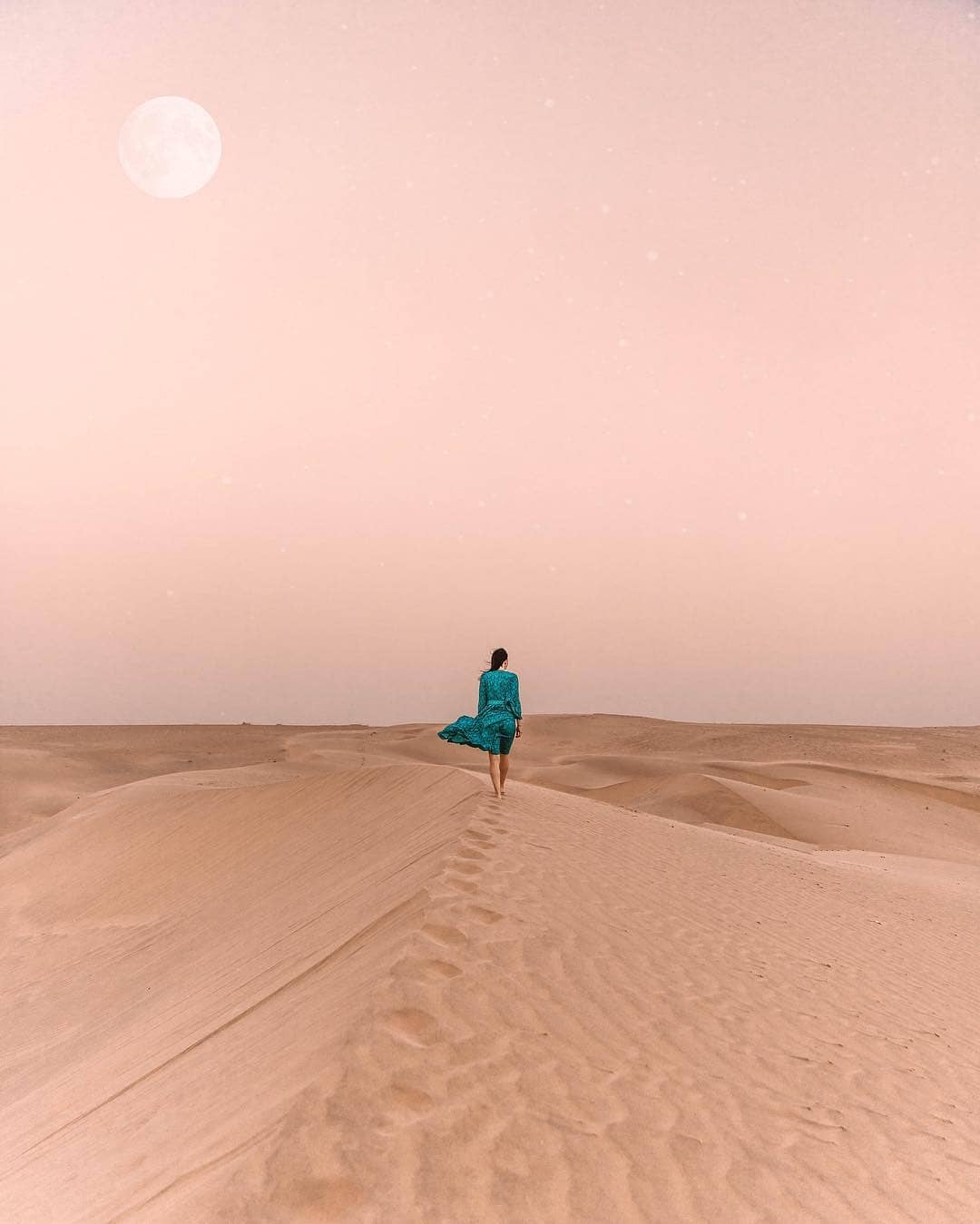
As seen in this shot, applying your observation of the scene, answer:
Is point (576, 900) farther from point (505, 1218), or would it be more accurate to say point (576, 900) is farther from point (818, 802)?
point (818, 802)

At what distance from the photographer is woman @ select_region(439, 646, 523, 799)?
33.1 feet

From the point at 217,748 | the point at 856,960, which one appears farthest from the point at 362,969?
the point at 217,748

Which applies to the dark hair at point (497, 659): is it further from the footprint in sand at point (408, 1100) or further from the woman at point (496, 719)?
the footprint in sand at point (408, 1100)

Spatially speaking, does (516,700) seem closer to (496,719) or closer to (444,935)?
(496,719)

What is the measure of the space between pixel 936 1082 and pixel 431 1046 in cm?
295

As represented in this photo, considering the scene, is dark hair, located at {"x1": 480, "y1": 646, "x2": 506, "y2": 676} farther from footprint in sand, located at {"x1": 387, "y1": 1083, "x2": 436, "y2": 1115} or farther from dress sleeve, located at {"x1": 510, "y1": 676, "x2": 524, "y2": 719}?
footprint in sand, located at {"x1": 387, "y1": 1083, "x2": 436, "y2": 1115}

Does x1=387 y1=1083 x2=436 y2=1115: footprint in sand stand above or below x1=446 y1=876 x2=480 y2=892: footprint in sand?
below

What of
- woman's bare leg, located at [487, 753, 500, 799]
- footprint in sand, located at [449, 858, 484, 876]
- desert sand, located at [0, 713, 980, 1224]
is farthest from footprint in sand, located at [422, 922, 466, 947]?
woman's bare leg, located at [487, 753, 500, 799]

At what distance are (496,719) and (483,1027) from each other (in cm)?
602

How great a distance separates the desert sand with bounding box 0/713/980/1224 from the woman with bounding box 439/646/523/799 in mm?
564

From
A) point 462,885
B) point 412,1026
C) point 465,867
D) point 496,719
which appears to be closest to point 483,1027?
point 412,1026

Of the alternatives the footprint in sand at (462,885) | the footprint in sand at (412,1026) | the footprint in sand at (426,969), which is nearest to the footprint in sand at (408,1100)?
the footprint in sand at (412,1026)

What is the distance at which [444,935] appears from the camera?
500cm

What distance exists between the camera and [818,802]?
70.2 feet
